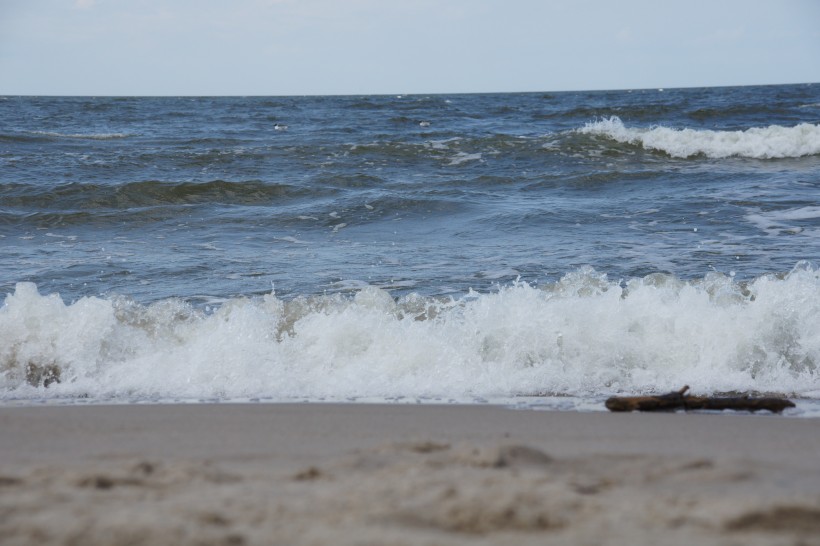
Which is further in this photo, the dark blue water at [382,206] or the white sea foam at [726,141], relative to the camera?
the white sea foam at [726,141]

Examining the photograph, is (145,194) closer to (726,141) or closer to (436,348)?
(436,348)

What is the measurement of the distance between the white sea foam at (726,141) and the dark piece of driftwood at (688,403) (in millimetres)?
10862

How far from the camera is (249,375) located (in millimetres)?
4211

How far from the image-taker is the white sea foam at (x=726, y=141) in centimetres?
1373

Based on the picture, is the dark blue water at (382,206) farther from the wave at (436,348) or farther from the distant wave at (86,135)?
the wave at (436,348)

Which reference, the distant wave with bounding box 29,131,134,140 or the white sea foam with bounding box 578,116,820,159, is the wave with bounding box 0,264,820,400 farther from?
the distant wave with bounding box 29,131,134,140

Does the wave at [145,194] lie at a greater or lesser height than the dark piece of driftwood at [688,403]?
greater

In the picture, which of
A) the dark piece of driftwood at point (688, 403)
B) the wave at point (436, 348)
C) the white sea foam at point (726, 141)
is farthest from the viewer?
the white sea foam at point (726, 141)

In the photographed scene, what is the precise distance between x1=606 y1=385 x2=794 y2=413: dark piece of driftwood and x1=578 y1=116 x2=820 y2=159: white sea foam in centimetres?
1086

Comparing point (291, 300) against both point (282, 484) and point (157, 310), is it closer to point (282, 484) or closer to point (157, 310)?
point (157, 310)

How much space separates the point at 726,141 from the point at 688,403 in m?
12.0

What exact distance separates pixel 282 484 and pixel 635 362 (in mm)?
2631

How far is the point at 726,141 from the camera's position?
14.2 m

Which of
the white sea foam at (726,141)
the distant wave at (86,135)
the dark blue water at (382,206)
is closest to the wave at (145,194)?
the dark blue water at (382,206)
